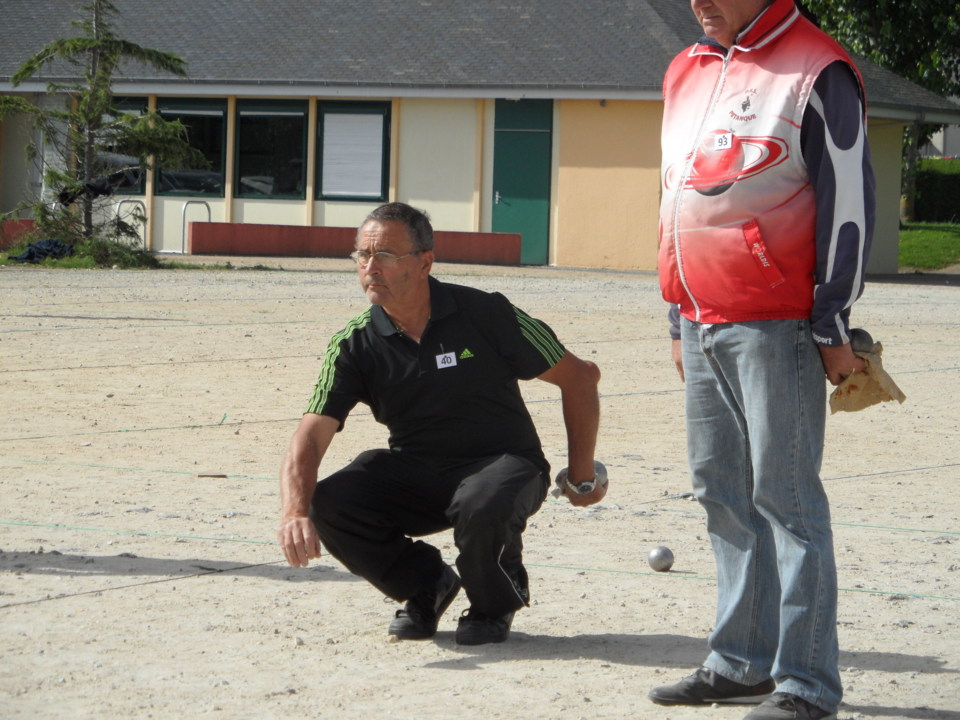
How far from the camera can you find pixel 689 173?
3.89 meters

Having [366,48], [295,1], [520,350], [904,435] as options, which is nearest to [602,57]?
[366,48]

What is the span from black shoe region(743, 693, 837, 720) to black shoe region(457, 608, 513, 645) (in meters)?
1.02

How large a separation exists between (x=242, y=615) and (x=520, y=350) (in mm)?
1201

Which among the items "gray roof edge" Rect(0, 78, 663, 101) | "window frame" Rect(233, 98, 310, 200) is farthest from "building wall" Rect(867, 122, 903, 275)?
"window frame" Rect(233, 98, 310, 200)

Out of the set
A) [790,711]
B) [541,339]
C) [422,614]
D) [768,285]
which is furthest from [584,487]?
[768,285]

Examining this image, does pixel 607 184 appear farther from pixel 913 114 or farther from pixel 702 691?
pixel 702 691

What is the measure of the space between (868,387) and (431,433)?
1.56 m

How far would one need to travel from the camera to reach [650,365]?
40.1 feet

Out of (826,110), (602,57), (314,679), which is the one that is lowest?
(314,679)

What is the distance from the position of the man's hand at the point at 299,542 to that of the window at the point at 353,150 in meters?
26.1

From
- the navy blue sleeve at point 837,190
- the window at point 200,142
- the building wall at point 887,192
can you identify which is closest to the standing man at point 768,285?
the navy blue sleeve at point 837,190

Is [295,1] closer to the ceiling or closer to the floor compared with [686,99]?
closer to the ceiling

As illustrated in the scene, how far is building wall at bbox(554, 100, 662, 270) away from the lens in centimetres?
2856

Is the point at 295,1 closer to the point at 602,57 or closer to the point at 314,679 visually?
the point at 602,57
